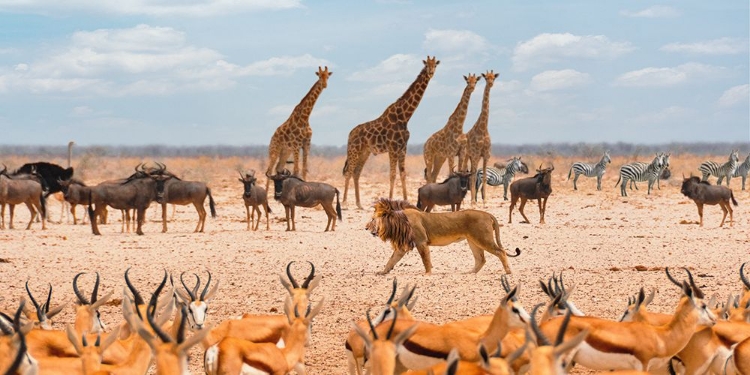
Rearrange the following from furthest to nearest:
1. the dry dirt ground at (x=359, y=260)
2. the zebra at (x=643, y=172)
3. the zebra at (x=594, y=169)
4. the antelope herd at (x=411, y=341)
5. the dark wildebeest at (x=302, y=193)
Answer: the zebra at (x=594, y=169) < the zebra at (x=643, y=172) < the dark wildebeest at (x=302, y=193) < the dry dirt ground at (x=359, y=260) < the antelope herd at (x=411, y=341)

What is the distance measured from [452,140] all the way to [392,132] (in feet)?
6.58

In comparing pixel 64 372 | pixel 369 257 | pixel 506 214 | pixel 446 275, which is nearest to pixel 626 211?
pixel 506 214

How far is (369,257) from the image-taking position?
17688 millimetres

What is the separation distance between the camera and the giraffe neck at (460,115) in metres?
31.9

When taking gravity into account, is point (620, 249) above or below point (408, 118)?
below

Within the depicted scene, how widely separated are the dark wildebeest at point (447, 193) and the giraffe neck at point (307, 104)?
8041 mm

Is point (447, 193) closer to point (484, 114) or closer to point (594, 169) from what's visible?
point (484, 114)

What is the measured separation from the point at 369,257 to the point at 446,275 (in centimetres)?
276

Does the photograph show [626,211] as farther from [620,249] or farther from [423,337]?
[423,337]

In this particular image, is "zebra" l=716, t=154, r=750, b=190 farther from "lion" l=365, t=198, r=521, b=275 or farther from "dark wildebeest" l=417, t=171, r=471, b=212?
"lion" l=365, t=198, r=521, b=275

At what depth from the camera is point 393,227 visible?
49.9 ft

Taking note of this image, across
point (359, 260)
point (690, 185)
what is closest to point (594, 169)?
point (690, 185)

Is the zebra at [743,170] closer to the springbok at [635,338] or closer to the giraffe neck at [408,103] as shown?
the giraffe neck at [408,103]

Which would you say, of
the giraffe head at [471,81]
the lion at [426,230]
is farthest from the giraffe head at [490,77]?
the lion at [426,230]
